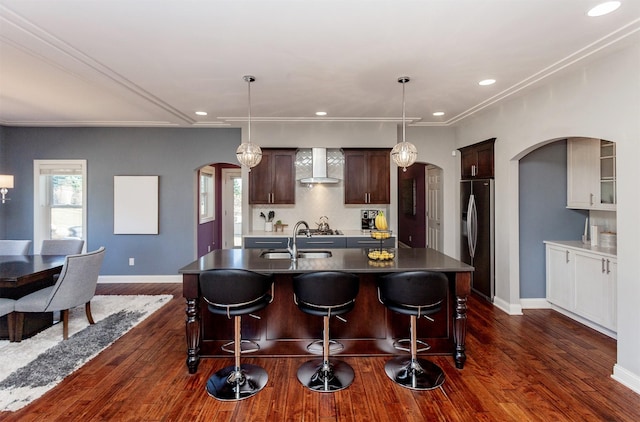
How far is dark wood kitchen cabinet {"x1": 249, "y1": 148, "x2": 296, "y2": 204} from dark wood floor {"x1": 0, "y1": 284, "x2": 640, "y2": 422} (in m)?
2.69

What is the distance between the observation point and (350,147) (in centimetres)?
560

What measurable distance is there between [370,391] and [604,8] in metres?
3.14

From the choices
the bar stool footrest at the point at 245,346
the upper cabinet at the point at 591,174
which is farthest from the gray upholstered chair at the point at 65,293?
the upper cabinet at the point at 591,174

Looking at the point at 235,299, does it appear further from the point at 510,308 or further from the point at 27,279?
the point at 510,308

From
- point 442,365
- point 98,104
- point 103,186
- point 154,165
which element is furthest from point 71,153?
point 442,365

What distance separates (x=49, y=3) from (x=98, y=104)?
2.72m

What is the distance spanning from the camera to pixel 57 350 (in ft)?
10.6

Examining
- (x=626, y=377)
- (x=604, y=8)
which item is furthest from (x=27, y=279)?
(x=626, y=377)

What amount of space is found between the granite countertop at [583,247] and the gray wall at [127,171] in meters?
4.95

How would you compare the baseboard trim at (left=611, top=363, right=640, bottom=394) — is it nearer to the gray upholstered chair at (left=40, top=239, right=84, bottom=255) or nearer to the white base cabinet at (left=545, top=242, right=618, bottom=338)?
the white base cabinet at (left=545, top=242, right=618, bottom=338)

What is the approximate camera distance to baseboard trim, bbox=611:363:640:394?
8.51 feet

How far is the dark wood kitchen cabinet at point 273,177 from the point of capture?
5.59m

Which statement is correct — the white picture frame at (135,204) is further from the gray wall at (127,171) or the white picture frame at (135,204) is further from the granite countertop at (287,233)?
the granite countertop at (287,233)

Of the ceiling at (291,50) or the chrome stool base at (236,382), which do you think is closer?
the ceiling at (291,50)
